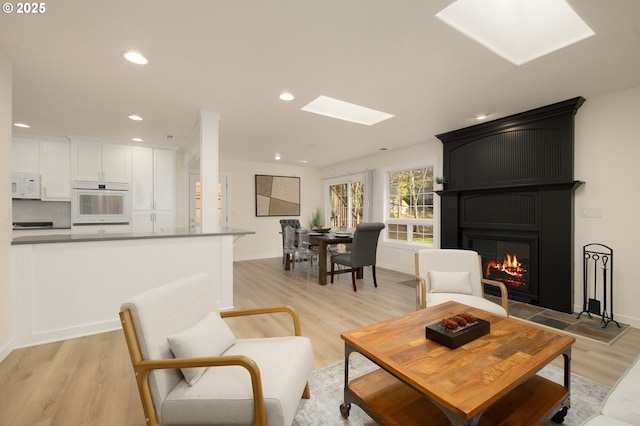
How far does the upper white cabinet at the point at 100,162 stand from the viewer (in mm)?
4684

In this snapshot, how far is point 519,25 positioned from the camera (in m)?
2.26

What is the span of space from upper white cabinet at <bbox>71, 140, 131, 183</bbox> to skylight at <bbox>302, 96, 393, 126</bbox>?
3.72m

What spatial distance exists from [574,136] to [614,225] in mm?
1093

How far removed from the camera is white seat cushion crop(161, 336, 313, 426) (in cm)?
118

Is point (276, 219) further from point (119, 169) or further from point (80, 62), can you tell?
point (80, 62)

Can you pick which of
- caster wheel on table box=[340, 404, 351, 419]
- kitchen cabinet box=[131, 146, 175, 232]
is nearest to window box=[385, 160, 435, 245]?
caster wheel on table box=[340, 404, 351, 419]

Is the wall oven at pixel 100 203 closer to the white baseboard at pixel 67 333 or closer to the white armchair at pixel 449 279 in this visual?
the white baseboard at pixel 67 333

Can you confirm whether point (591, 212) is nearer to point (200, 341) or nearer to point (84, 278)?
point (200, 341)

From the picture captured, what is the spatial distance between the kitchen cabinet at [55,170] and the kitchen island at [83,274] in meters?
2.52

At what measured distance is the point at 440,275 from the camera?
2789 mm

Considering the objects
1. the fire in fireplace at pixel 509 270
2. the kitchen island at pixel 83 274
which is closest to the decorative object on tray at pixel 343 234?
the fire in fireplace at pixel 509 270

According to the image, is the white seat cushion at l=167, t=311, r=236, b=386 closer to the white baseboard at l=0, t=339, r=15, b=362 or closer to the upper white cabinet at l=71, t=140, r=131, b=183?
the white baseboard at l=0, t=339, r=15, b=362

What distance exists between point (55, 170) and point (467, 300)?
6.36 metres

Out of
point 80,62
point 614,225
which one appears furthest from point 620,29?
point 80,62
